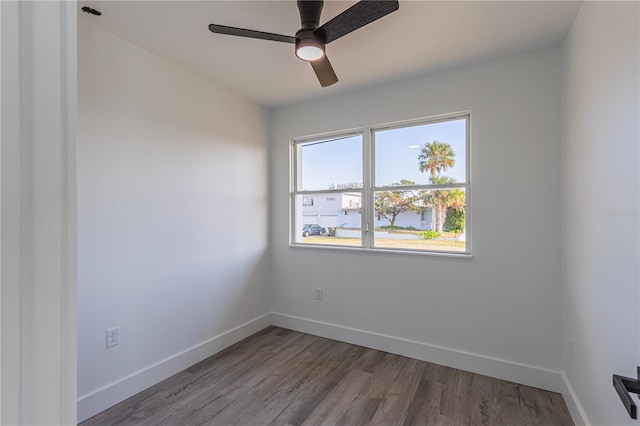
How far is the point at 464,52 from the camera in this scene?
2.35m

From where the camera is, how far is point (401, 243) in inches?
116

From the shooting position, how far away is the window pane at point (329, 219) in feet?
10.6

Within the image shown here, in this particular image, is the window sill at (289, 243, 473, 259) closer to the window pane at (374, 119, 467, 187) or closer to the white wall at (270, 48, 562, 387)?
the white wall at (270, 48, 562, 387)

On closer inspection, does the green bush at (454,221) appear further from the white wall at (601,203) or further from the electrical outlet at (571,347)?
the electrical outlet at (571,347)

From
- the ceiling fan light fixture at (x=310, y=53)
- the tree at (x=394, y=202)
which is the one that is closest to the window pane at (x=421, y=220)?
the tree at (x=394, y=202)

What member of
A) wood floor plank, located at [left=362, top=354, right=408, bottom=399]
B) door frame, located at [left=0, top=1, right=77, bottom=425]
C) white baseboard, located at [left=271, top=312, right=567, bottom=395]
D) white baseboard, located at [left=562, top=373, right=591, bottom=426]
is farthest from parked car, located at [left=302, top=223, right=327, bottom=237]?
door frame, located at [left=0, top=1, right=77, bottom=425]

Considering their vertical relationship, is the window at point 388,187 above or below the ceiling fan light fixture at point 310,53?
below

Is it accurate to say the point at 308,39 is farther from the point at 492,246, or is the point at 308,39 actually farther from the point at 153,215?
the point at 492,246

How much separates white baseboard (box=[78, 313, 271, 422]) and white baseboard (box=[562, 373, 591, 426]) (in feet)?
8.94

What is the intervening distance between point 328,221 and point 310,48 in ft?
6.44

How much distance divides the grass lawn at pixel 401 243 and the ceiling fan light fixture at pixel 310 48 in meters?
1.83

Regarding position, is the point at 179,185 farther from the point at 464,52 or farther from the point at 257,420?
the point at 464,52

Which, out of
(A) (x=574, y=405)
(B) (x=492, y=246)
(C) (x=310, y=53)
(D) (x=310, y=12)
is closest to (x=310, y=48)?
(C) (x=310, y=53)

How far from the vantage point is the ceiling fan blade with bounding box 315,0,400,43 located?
1.46 meters
